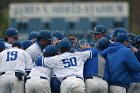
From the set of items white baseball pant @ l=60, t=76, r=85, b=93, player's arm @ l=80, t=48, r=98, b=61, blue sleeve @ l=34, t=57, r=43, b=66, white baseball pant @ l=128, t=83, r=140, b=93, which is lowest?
white baseball pant @ l=128, t=83, r=140, b=93

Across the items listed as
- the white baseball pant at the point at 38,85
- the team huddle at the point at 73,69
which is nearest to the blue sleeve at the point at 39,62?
the team huddle at the point at 73,69

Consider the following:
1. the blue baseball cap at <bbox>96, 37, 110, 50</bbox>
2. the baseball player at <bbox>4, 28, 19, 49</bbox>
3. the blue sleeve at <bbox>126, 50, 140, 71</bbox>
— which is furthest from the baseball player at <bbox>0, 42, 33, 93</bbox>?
the blue sleeve at <bbox>126, 50, 140, 71</bbox>

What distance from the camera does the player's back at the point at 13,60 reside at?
50.8ft

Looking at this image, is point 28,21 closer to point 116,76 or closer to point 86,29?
point 86,29

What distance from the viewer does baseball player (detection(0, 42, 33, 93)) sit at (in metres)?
15.4

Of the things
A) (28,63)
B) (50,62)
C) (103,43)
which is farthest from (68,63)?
(103,43)

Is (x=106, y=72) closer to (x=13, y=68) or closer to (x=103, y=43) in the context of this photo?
(x=103, y=43)

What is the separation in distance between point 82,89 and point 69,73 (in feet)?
1.41

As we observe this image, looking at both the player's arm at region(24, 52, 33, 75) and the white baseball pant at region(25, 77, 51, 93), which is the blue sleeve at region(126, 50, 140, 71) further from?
the player's arm at region(24, 52, 33, 75)

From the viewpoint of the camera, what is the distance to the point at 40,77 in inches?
595

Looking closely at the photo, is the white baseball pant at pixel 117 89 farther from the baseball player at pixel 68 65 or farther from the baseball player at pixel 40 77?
the baseball player at pixel 40 77

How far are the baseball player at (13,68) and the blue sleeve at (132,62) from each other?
1.99 m

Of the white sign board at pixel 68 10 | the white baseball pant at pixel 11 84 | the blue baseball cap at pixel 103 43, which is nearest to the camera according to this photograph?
the white baseball pant at pixel 11 84

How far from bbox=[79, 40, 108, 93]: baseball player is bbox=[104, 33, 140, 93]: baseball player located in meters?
0.20
